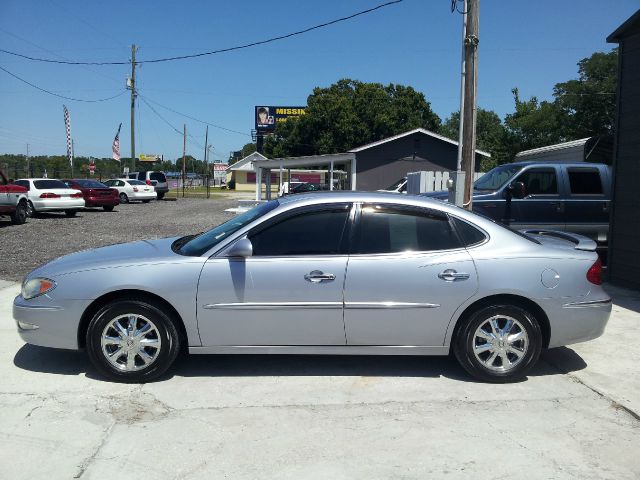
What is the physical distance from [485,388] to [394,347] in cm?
81

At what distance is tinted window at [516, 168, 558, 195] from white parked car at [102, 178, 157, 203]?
82.8 ft

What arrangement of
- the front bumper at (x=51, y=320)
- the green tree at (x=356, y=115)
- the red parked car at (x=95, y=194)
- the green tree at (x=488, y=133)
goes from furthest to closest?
the green tree at (x=356, y=115) → the green tree at (x=488, y=133) → the red parked car at (x=95, y=194) → the front bumper at (x=51, y=320)

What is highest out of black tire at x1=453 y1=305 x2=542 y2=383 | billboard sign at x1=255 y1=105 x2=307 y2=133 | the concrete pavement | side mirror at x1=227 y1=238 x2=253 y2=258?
billboard sign at x1=255 y1=105 x2=307 y2=133

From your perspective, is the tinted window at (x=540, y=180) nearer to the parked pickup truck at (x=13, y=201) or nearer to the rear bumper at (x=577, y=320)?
the rear bumper at (x=577, y=320)

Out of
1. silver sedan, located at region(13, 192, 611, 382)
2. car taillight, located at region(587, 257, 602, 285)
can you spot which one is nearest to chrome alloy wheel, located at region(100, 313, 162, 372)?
silver sedan, located at region(13, 192, 611, 382)

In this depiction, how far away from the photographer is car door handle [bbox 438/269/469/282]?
4.58 m

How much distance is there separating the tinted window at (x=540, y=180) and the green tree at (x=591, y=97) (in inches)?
1245

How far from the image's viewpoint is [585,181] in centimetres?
1026

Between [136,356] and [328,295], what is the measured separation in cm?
162

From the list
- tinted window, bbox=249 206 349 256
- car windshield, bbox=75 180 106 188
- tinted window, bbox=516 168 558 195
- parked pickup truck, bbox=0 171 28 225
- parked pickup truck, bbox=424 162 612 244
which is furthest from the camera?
car windshield, bbox=75 180 106 188

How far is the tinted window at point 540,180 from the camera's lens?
10172 millimetres

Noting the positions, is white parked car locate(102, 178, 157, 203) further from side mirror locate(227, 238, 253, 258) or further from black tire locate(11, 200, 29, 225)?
side mirror locate(227, 238, 253, 258)

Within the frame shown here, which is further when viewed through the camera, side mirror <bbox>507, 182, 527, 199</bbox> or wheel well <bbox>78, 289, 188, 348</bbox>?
side mirror <bbox>507, 182, 527, 199</bbox>

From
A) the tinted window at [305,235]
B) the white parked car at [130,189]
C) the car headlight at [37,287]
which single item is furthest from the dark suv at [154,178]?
the tinted window at [305,235]
